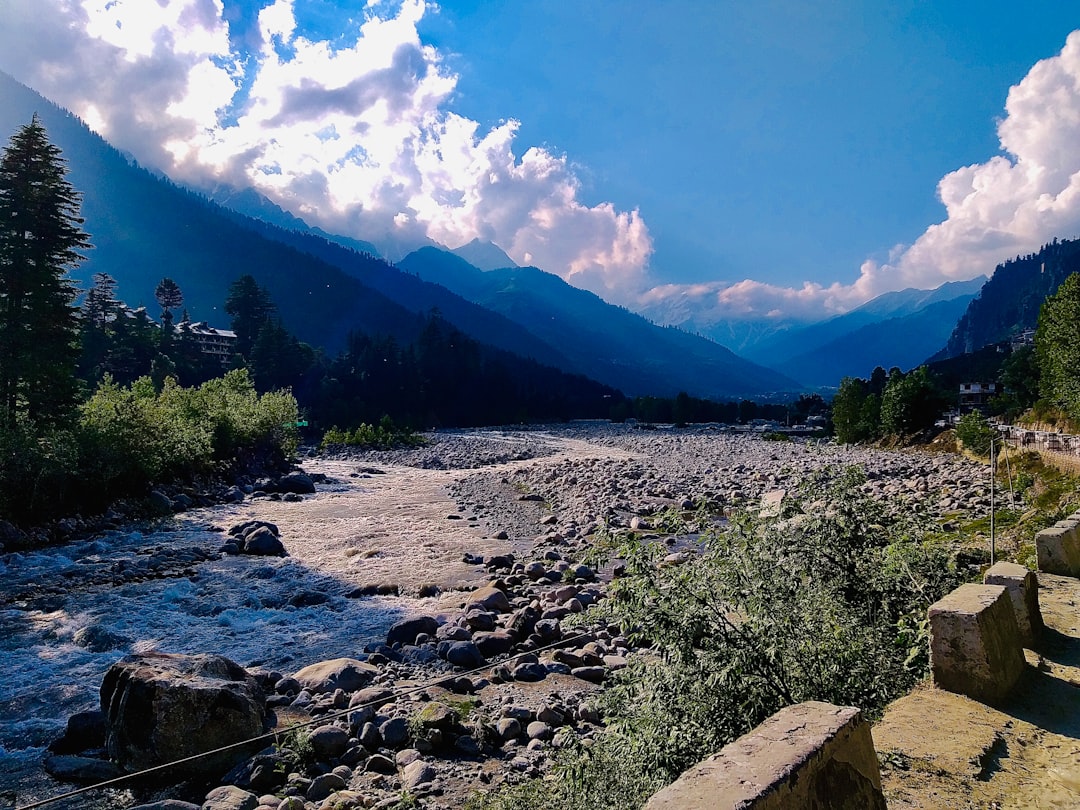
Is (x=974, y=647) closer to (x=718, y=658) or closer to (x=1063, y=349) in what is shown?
(x=718, y=658)

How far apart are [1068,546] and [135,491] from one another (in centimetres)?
2925

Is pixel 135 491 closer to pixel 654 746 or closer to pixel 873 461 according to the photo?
pixel 654 746

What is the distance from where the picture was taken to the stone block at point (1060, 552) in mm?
8336

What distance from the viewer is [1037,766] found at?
155 inches

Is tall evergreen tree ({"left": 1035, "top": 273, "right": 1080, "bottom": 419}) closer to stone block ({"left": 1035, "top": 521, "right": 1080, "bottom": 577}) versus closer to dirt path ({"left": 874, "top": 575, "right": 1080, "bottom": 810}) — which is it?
stone block ({"left": 1035, "top": 521, "right": 1080, "bottom": 577})

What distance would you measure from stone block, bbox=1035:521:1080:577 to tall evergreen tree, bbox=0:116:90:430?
103 ft

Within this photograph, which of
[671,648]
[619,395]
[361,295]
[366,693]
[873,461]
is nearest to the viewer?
[671,648]

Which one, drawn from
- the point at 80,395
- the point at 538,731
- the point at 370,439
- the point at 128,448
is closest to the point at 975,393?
the point at 370,439

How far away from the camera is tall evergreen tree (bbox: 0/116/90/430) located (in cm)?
2577

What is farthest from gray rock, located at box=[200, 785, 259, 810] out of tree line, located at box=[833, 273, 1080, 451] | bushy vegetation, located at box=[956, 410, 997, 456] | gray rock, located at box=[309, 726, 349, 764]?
tree line, located at box=[833, 273, 1080, 451]

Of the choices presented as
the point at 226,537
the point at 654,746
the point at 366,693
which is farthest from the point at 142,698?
the point at 226,537

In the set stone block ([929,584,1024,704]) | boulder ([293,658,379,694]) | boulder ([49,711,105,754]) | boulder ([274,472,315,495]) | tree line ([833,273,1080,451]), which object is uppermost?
tree line ([833,273,1080,451])

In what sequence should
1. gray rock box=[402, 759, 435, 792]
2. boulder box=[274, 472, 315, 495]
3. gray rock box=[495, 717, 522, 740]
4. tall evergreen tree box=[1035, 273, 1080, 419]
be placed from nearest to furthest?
gray rock box=[402, 759, 435, 792] < gray rock box=[495, 717, 522, 740] < boulder box=[274, 472, 315, 495] < tall evergreen tree box=[1035, 273, 1080, 419]

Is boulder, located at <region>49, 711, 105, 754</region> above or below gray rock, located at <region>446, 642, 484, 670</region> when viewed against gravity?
below
